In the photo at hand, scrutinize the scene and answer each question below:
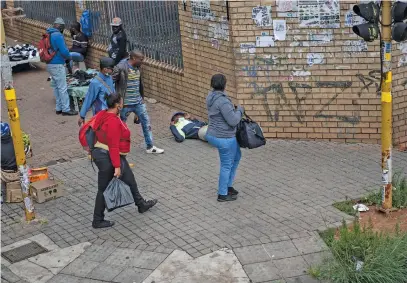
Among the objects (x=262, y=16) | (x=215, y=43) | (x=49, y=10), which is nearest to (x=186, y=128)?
(x=215, y=43)

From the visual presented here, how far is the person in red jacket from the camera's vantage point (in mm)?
8117

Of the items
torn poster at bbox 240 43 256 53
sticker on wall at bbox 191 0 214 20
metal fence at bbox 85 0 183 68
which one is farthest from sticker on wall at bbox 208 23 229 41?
metal fence at bbox 85 0 183 68

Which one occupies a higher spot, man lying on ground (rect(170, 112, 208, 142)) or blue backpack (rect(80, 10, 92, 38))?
blue backpack (rect(80, 10, 92, 38))

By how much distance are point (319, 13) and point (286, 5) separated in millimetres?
493

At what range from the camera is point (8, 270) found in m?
7.71

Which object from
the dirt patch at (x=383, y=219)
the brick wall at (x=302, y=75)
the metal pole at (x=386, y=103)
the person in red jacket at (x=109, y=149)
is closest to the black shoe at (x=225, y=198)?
the person in red jacket at (x=109, y=149)

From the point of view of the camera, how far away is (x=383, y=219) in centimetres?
832

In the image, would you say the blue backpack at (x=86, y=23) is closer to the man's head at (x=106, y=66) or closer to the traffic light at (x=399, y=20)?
the man's head at (x=106, y=66)

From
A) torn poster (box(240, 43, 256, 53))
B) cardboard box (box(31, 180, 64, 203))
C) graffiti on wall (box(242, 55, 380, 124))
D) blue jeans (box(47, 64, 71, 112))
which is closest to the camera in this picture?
cardboard box (box(31, 180, 64, 203))

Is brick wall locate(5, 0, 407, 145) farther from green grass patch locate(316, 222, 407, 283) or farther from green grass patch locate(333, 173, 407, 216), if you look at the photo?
→ green grass patch locate(316, 222, 407, 283)

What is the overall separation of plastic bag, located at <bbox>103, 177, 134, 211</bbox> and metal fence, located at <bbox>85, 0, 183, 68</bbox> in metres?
4.54

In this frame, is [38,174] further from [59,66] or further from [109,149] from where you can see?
[59,66]

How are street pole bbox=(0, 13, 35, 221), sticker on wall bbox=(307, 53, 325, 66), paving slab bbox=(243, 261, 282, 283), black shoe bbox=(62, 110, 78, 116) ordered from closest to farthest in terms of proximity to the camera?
paving slab bbox=(243, 261, 282, 283), street pole bbox=(0, 13, 35, 221), sticker on wall bbox=(307, 53, 325, 66), black shoe bbox=(62, 110, 78, 116)

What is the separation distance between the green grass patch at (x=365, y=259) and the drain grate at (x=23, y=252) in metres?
3.06
